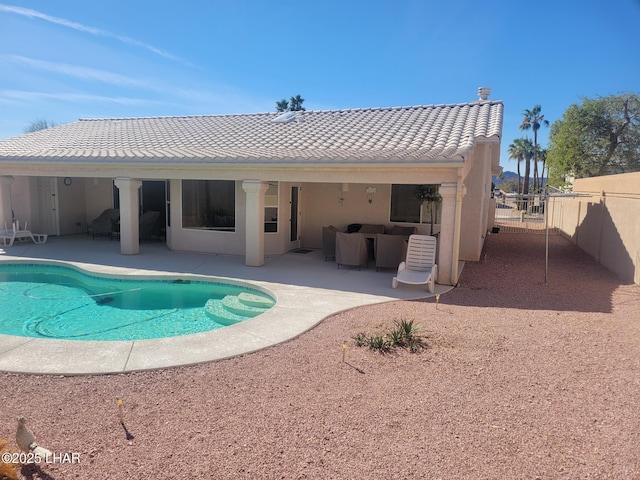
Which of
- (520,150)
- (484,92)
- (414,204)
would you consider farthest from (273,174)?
(520,150)

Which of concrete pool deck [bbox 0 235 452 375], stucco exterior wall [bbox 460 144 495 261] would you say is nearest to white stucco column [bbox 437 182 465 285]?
concrete pool deck [bbox 0 235 452 375]

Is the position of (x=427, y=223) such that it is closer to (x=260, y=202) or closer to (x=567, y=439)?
(x=260, y=202)

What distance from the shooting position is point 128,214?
13461 mm

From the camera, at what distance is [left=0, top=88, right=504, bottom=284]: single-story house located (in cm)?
1068

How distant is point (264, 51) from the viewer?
17.3 metres

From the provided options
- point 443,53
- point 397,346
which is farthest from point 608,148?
point 397,346

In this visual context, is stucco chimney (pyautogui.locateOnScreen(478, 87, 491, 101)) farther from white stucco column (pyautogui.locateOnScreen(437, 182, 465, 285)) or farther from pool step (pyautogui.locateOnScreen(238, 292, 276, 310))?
pool step (pyautogui.locateOnScreen(238, 292, 276, 310))

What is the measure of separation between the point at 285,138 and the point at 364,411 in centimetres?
1130

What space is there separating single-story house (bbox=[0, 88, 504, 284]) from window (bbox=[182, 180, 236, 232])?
0.03 metres

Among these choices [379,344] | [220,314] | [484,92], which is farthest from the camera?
[484,92]

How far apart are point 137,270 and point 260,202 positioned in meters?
3.61

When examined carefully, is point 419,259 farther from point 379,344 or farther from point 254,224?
point 379,344

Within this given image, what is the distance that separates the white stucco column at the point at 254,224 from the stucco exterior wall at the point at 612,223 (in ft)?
28.6

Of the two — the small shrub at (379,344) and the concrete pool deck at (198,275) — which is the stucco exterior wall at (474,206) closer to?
the concrete pool deck at (198,275)
